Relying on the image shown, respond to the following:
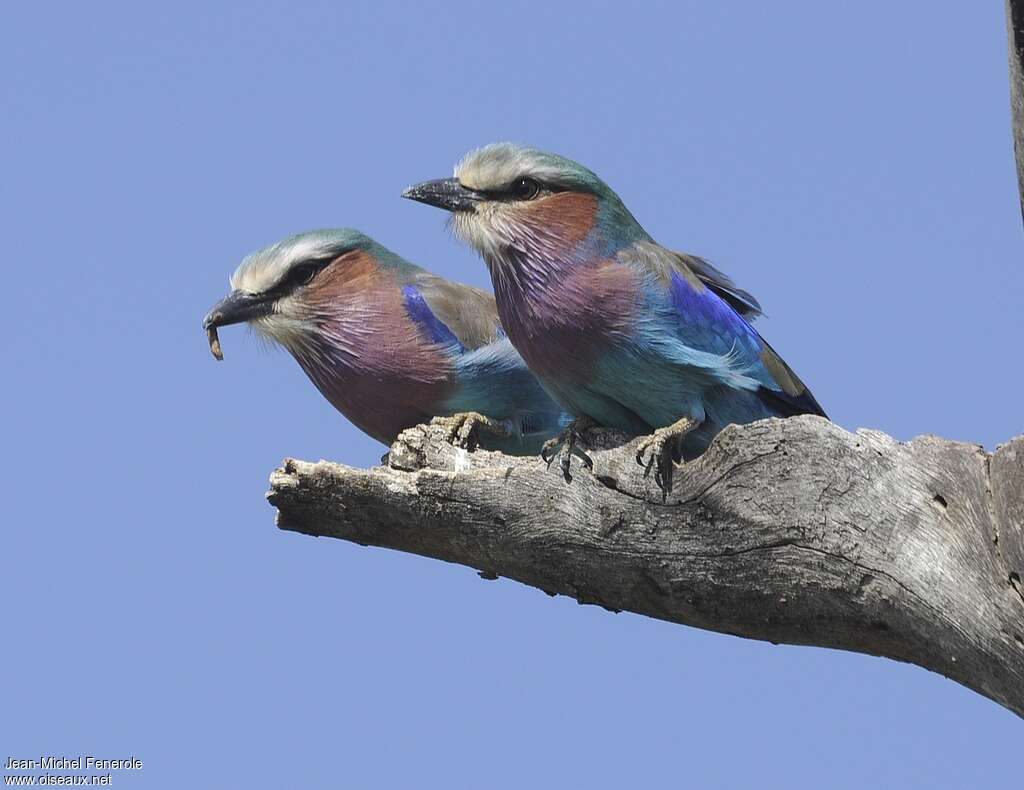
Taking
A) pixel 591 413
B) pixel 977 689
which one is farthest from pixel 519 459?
pixel 977 689

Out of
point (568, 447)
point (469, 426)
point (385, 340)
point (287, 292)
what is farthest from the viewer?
point (287, 292)

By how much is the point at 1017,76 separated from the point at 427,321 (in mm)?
3626

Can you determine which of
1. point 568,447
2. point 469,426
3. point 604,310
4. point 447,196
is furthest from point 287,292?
point 568,447

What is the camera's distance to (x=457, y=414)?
738 centimetres

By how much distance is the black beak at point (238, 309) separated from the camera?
7.57 meters

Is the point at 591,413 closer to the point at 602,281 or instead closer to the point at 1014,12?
the point at 602,281

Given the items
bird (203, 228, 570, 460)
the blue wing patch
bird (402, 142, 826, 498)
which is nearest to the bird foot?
bird (203, 228, 570, 460)

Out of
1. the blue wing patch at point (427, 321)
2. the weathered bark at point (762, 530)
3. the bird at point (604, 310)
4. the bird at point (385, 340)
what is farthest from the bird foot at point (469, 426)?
the weathered bark at point (762, 530)

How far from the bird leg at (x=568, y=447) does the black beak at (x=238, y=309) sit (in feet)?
6.51

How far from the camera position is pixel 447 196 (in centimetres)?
643

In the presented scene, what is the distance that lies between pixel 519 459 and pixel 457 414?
1.44 metres

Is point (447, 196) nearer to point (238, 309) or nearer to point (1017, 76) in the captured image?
point (238, 309)

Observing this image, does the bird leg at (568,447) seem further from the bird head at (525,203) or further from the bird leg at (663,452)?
the bird head at (525,203)

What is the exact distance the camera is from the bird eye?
639cm
